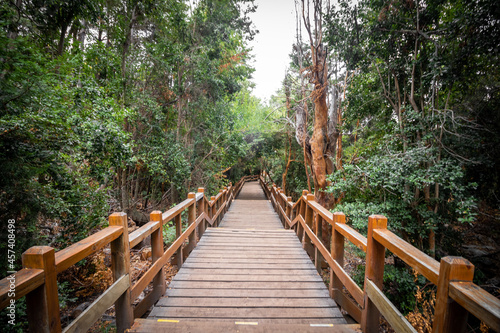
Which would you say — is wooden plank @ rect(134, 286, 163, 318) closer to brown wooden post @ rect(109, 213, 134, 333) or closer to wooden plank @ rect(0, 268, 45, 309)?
brown wooden post @ rect(109, 213, 134, 333)

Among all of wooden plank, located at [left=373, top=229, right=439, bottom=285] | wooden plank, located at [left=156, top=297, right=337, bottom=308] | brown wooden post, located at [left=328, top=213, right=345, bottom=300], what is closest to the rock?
wooden plank, located at [left=156, top=297, right=337, bottom=308]

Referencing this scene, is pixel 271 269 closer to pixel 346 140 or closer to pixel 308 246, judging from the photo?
pixel 308 246

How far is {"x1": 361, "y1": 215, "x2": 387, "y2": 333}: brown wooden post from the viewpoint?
1.87 meters

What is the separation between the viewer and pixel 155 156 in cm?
718

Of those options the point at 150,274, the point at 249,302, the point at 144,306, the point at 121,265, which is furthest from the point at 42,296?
the point at 249,302

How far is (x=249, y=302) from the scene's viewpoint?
248 centimetres

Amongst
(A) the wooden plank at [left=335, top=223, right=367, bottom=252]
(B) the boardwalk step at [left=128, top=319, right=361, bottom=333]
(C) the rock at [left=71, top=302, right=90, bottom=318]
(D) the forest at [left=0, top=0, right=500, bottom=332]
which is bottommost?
(C) the rock at [left=71, top=302, right=90, bottom=318]

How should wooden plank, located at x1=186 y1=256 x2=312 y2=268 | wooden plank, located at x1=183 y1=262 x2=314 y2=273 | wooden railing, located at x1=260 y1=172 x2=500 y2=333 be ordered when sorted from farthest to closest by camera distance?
wooden plank, located at x1=186 y1=256 x2=312 y2=268, wooden plank, located at x1=183 y1=262 x2=314 y2=273, wooden railing, located at x1=260 y1=172 x2=500 y2=333

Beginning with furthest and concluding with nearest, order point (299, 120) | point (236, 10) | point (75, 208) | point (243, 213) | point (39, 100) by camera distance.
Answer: point (236, 10) < point (243, 213) < point (299, 120) < point (75, 208) < point (39, 100)

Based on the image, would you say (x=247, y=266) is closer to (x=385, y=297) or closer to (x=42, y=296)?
(x=385, y=297)

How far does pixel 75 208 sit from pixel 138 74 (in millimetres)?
6043

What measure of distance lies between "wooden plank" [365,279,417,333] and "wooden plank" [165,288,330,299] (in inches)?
36.7

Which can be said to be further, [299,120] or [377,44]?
[299,120]

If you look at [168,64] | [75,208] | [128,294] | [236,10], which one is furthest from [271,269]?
[236,10]
